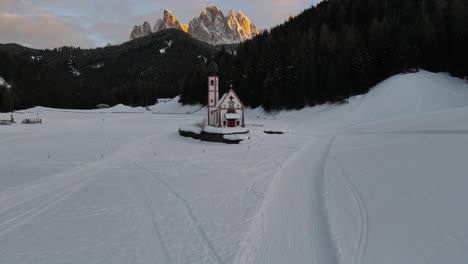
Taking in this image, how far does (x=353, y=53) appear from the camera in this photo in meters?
62.0

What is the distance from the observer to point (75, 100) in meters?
152

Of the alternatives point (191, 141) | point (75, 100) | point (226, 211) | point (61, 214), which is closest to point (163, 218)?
point (226, 211)

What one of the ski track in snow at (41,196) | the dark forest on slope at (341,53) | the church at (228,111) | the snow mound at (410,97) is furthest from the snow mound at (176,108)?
the ski track in snow at (41,196)

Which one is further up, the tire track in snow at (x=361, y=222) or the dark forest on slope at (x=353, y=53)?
the dark forest on slope at (x=353, y=53)

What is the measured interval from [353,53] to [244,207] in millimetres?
56999

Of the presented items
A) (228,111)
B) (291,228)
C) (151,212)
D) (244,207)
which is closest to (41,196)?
(151,212)

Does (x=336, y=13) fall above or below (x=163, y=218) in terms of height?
above

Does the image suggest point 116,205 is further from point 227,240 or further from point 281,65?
point 281,65

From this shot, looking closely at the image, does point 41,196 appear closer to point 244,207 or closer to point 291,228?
point 244,207

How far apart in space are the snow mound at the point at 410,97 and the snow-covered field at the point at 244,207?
2160 cm

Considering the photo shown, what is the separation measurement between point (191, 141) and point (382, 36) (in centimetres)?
4469

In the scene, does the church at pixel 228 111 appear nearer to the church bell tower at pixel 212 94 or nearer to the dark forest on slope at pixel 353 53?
the church bell tower at pixel 212 94

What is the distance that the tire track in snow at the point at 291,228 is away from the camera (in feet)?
27.9

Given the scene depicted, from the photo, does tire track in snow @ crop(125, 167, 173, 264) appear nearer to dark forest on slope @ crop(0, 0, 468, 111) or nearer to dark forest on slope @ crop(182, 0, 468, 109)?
dark forest on slope @ crop(182, 0, 468, 109)
